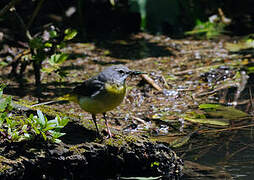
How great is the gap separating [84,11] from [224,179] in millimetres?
6728

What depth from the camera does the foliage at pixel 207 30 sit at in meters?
9.58

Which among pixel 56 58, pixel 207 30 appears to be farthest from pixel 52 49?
pixel 207 30

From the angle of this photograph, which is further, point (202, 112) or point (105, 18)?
point (105, 18)

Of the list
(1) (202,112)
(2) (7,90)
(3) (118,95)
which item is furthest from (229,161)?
(2) (7,90)

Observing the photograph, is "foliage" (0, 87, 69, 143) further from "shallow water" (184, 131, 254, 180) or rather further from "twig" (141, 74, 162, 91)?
"twig" (141, 74, 162, 91)

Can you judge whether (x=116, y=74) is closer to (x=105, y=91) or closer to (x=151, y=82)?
(x=105, y=91)

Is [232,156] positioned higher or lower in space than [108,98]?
lower

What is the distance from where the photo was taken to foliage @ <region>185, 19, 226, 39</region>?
958cm

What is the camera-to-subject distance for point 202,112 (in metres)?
5.77

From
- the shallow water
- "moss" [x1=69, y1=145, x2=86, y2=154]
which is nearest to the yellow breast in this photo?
"moss" [x1=69, y1=145, x2=86, y2=154]

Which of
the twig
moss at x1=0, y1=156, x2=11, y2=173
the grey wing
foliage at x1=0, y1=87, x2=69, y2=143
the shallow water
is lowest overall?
the shallow water

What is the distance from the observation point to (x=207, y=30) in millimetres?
9820

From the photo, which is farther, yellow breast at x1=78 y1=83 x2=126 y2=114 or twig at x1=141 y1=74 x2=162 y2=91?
twig at x1=141 y1=74 x2=162 y2=91

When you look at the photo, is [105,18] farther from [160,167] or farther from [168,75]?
[160,167]
